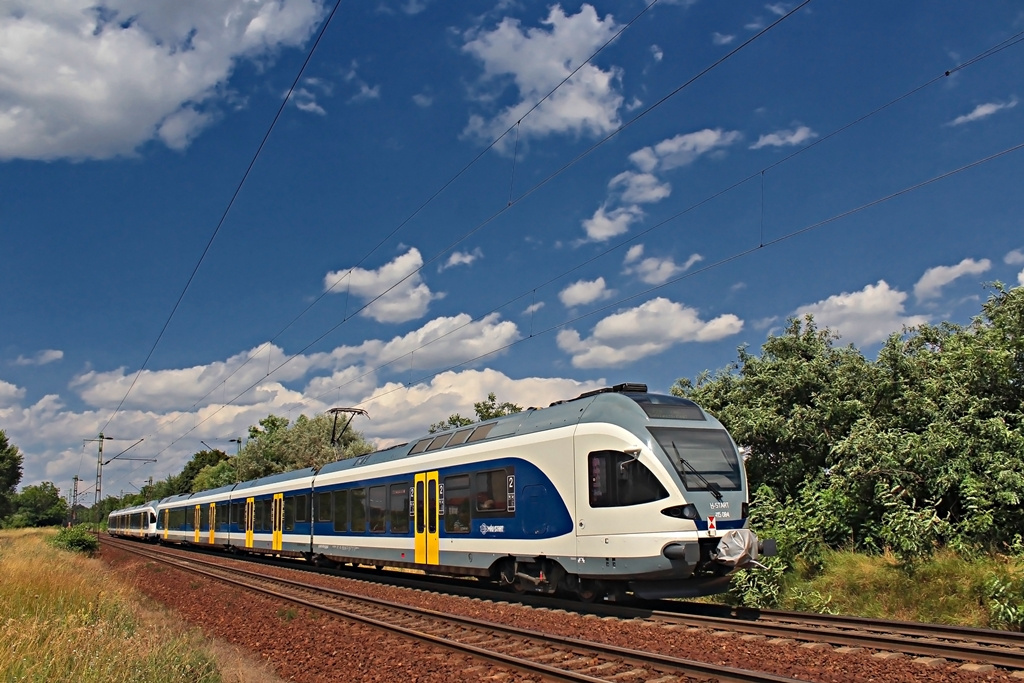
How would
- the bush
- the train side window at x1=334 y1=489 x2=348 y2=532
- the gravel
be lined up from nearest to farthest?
the gravel
the train side window at x1=334 y1=489 x2=348 y2=532
the bush

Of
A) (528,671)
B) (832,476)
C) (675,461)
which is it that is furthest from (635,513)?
(832,476)

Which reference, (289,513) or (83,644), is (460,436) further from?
(289,513)

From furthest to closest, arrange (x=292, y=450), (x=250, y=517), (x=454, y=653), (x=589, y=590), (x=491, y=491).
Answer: (x=292, y=450) < (x=250, y=517) < (x=491, y=491) < (x=589, y=590) < (x=454, y=653)

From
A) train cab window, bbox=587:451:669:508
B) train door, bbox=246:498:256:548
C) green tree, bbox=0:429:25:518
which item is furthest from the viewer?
→ green tree, bbox=0:429:25:518

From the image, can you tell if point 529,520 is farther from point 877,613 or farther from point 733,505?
point 877,613

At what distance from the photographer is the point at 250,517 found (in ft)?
103

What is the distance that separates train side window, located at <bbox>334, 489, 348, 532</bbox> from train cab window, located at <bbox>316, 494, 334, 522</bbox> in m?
0.52

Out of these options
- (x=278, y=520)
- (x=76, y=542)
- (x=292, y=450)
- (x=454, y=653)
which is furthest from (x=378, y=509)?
(x=292, y=450)

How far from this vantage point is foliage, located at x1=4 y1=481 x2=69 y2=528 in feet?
378

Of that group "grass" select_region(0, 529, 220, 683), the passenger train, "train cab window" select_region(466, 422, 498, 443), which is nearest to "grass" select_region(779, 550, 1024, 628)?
the passenger train

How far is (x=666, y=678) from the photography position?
8156 millimetres

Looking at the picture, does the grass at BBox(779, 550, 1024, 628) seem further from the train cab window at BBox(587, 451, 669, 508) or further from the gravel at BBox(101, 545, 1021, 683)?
the train cab window at BBox(587, 451, 669, 508)

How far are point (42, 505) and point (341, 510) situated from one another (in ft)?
490

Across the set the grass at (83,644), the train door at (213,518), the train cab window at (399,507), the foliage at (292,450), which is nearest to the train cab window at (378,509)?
the train cab window at (399,507)
